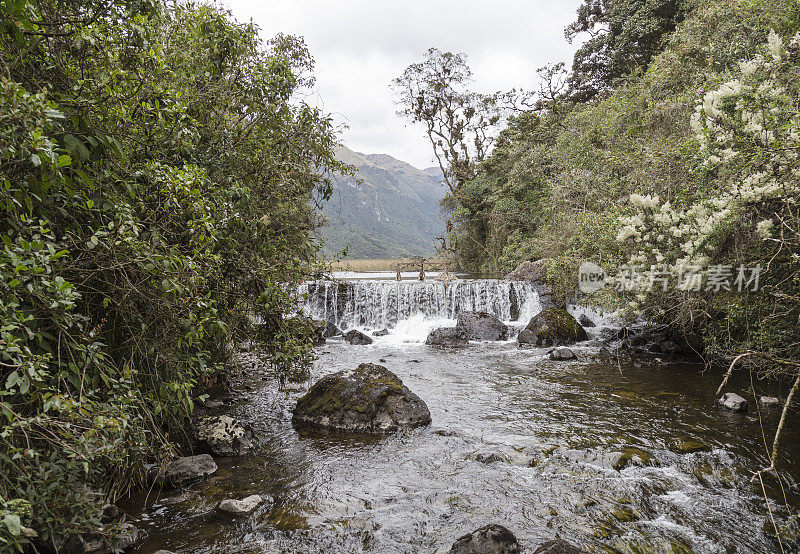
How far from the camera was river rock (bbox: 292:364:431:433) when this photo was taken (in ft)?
24.0

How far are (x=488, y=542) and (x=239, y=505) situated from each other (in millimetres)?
2772

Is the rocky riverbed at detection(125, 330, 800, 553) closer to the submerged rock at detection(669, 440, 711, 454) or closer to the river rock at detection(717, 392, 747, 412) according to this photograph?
the submerged rock at detection(669, 440, 711, 454)

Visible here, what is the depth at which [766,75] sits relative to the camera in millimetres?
6711

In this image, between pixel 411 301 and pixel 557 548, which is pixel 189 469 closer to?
pixel 557 548

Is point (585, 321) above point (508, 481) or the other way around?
above

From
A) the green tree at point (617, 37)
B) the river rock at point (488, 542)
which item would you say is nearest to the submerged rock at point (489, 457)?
the river rock at point (488, 542)

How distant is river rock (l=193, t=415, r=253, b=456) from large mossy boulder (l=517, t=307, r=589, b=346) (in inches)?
413

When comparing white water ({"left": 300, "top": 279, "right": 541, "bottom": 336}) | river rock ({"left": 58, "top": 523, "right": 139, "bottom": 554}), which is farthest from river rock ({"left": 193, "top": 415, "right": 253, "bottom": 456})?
white water ({"left": 300, "top": 279, "right": 541, "bottom": 336})

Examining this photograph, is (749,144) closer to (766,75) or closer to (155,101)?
(766,75)

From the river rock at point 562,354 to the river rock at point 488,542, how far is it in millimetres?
8857

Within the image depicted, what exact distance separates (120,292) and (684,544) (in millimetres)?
5909

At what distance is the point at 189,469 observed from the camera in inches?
215

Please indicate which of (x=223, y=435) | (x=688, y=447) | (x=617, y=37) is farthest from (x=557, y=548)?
(x=617, y=37)

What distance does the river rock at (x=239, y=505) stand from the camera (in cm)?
473
